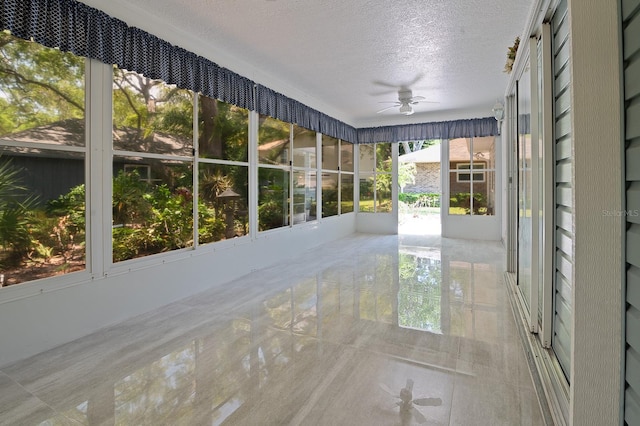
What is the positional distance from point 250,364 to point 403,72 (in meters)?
3.94

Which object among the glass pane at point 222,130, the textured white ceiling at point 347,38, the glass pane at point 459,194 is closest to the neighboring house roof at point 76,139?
the glass pane at point 222,130

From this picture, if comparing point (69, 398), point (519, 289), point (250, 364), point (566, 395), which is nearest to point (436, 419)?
point (566, 395)

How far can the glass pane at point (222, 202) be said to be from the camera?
3.75m

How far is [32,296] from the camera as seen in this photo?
2.31 meters

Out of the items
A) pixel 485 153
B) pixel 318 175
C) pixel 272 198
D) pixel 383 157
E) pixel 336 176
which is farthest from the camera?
pixel 383 157

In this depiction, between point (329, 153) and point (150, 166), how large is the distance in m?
4.21

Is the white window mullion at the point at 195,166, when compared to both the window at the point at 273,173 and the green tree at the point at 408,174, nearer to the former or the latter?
the window at the point at 273,173

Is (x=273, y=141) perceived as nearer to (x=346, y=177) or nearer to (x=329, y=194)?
(x=329, y=194)

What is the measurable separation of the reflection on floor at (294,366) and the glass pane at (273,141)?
2.00m

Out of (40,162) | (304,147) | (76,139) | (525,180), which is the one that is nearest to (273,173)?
(304,147)

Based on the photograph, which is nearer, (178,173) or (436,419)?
(436,419)

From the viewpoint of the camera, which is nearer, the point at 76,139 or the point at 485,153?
the point at 76,139

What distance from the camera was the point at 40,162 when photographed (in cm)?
241

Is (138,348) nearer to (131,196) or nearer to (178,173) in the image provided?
(131,196)
